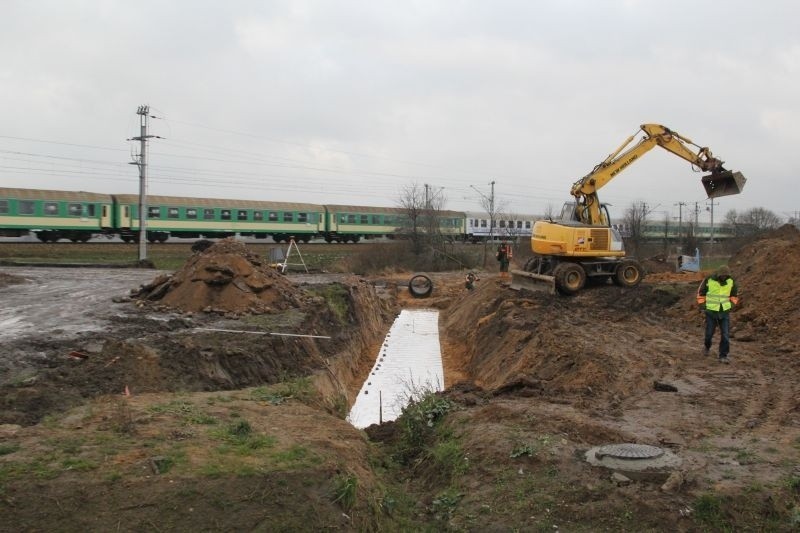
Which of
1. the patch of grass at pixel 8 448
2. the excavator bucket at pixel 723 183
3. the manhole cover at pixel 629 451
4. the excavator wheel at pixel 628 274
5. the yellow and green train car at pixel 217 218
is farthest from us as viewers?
the yellow and green train car at pixel 217 218

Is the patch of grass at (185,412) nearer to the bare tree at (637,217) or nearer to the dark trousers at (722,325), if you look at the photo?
the dark trousers at (722,325)

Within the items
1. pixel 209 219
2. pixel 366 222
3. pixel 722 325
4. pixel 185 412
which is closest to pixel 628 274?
pixel 722 325

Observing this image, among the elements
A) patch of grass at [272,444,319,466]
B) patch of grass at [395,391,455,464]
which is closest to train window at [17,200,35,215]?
patch of grass at [395,391,455,464]

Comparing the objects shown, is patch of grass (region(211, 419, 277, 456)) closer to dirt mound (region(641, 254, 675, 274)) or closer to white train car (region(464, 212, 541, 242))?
dirt mound (region(641, 254, 675, 274))

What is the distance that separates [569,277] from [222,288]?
9.56 m

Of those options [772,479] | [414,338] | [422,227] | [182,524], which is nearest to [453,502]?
[182,524]

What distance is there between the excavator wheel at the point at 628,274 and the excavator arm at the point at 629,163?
4.49 feet

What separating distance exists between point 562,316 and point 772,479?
400 inches

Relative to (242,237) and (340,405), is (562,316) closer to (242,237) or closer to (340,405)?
(340,405)

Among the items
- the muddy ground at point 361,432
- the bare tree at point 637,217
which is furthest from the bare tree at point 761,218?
the muddy ground at point 361,432

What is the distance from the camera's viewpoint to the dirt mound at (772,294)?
12.5 m

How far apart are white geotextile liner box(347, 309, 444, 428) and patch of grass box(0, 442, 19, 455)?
4461 mm

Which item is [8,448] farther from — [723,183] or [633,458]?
[723,183]

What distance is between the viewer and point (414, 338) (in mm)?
19500
